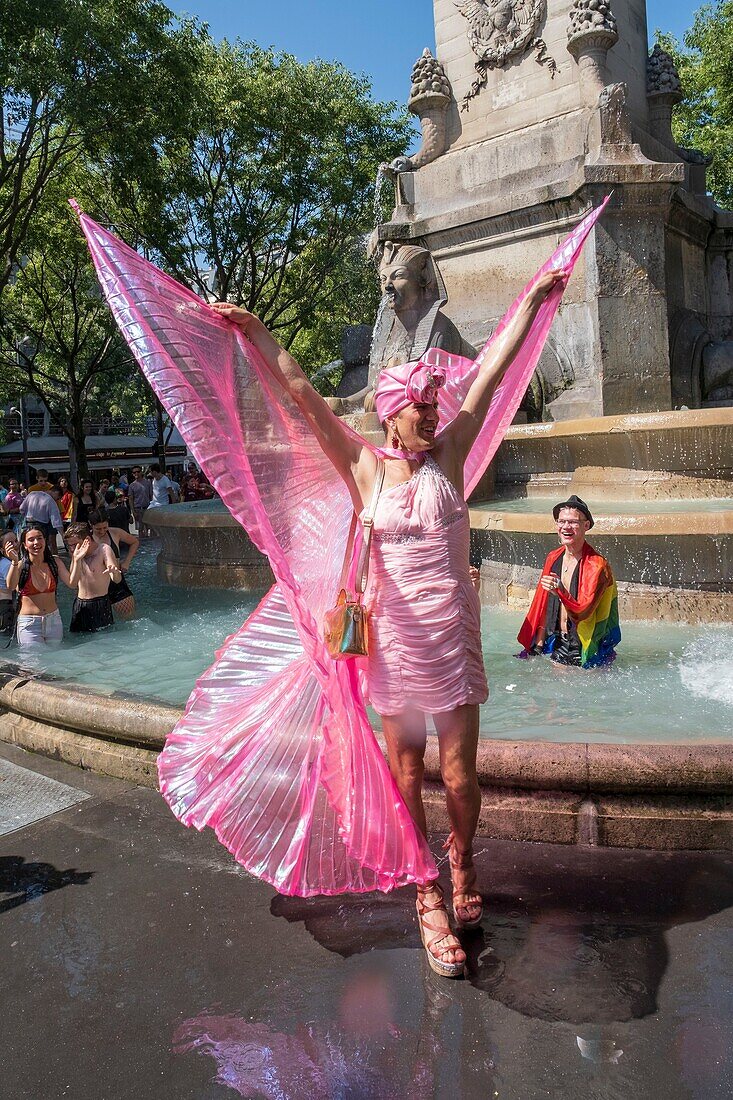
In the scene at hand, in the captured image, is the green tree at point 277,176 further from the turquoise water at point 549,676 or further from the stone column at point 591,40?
the turquoise water at point 549,676

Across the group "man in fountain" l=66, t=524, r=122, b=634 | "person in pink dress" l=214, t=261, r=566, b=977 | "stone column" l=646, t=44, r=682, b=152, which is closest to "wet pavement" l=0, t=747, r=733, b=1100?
"person in pink dress" l=214, t=261, r=566, b=977

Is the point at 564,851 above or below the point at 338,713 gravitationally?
below

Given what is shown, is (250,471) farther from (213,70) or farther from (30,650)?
(213,70)

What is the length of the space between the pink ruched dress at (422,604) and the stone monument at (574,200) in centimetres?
770

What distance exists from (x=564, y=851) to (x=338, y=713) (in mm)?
1197

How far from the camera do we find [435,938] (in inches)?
111

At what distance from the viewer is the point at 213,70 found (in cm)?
2231

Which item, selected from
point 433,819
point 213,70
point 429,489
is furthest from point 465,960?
point 213,70

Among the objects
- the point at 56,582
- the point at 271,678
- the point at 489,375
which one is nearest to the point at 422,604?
the point at 271,678

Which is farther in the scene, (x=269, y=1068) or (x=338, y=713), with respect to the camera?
(x=338, y=713)

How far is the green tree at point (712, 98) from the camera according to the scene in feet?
70.1

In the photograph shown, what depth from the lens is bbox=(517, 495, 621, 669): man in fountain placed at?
5238 millimetres

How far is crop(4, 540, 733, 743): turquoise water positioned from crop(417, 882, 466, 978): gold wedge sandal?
1.47 m

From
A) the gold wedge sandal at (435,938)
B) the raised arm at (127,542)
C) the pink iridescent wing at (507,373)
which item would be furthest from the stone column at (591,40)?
the gold wedge sandal at (435,938)
